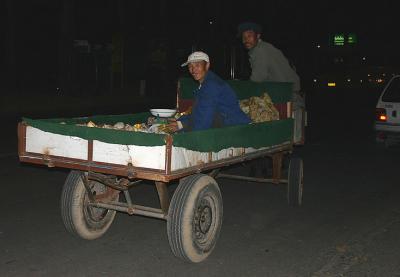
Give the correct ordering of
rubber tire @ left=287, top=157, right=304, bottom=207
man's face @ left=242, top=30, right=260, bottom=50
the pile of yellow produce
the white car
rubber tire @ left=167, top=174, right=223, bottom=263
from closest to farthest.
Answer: rubber tire @ left=167, top=174, right=223, bottom=263 < the pile of yellow produce < rubber tire @ left=287, top=157, right=304, bottom=207 < man's face @ left=242, top=30, right=260, bottom=50 < the white car

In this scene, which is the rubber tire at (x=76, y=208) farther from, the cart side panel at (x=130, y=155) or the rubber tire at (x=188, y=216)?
the rubber tire at (x=188, y=216)

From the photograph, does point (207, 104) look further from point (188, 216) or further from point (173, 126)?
point (188, 216)

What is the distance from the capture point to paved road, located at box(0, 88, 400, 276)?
534cm

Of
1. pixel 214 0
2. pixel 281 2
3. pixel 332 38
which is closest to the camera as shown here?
pixel 214 0

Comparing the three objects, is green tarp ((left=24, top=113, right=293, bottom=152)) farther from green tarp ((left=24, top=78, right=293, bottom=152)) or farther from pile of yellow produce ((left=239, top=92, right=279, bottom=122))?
pile of yellow produce ((left=239, top=92, right=279, bottom=122))

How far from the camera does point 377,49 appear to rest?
3553 inches

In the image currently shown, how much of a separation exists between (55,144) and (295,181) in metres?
3.42

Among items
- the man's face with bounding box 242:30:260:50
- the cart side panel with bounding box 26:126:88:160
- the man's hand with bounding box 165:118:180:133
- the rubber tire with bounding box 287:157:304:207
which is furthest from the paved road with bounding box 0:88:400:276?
the man's face with bounding box 242:30:260:50

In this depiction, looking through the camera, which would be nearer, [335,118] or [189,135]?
[189,135]

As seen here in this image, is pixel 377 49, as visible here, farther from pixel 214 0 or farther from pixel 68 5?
pixel 68 5

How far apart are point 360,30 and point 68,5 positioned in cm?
5665

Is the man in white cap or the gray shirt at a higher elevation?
the gray shirt

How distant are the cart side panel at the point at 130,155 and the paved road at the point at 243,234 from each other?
3.28 ft

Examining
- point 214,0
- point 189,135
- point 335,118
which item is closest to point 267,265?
point 189,135
